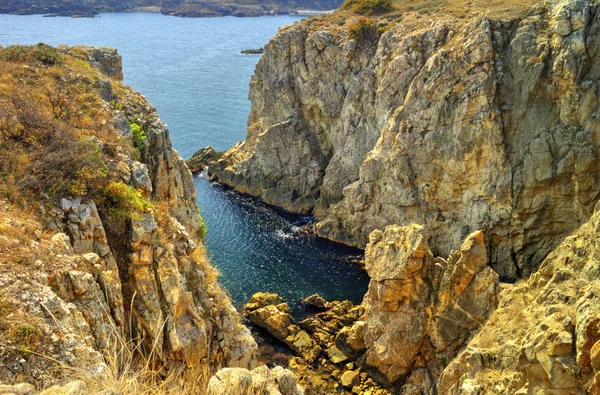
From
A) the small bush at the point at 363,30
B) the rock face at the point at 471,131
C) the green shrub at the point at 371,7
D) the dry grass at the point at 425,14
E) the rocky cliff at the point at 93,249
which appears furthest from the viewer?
the green shrub at the point at 371,7

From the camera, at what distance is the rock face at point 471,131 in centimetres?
3925

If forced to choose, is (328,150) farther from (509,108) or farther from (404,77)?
(509,108)

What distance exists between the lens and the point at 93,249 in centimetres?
1656

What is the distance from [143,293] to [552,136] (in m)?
35.2

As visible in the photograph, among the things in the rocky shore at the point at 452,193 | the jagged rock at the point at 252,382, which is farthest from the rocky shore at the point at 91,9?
the jagged rock at the point at 252,382

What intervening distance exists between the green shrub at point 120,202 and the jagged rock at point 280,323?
21.1 meters

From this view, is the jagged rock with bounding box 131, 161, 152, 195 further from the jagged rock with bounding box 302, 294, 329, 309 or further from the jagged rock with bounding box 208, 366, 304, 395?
the jagged rock with bounding box 302, 294, 329, 309

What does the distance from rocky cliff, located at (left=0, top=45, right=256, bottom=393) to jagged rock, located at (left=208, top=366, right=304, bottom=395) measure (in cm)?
104

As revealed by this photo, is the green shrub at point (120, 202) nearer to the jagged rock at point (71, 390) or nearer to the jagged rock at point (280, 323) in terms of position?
the jagged rock at point (71, 390)

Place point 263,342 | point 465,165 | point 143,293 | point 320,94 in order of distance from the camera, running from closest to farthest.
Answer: point 143,293 < point 263,342 < point 465,165 < point 320,94

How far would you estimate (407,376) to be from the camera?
32344 mm

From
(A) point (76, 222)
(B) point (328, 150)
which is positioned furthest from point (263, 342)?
(B) point (328, 150)

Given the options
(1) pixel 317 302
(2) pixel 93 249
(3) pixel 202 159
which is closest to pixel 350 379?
(1) pixel 317 302

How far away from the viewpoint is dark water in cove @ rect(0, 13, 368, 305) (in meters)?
47.2
